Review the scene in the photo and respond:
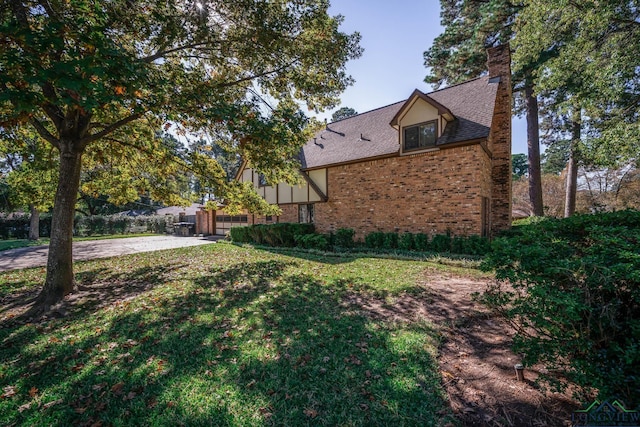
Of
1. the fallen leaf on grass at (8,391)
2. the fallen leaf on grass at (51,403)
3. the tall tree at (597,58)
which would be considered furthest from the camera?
the tall tree at (597,58)

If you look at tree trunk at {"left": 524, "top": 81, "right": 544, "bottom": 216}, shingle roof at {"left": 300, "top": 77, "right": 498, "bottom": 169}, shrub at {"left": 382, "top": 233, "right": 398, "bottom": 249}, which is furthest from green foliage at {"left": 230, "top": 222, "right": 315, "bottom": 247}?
tree trunk at {"left": 524, "top": 81, "right": 544, "bottom": 216}

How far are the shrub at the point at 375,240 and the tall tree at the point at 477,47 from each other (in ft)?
36.3

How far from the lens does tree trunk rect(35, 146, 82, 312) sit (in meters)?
5.38

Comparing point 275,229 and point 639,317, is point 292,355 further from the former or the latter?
point 275,229

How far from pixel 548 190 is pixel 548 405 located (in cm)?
2774

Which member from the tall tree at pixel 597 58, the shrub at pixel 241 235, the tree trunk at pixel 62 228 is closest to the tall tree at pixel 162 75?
the tree trunk at pixel 62 228

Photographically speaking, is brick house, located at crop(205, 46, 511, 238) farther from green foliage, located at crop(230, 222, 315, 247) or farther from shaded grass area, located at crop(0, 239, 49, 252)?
shaded grass area, located at crop(0, 239, 49, 252)

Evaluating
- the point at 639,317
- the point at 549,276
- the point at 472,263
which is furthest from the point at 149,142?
the point at 472,263

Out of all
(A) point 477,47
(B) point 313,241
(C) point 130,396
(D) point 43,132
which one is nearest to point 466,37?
(A) point 477,47

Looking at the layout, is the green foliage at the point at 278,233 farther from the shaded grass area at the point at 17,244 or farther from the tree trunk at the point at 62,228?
the shaded grass area at the point at 17,244

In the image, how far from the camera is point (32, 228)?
17969 millimetres

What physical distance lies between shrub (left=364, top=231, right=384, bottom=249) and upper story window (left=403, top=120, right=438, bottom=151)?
4095 mm

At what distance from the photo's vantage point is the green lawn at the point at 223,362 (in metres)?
2.42

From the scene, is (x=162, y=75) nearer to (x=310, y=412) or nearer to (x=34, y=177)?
(x=34, y=177)
